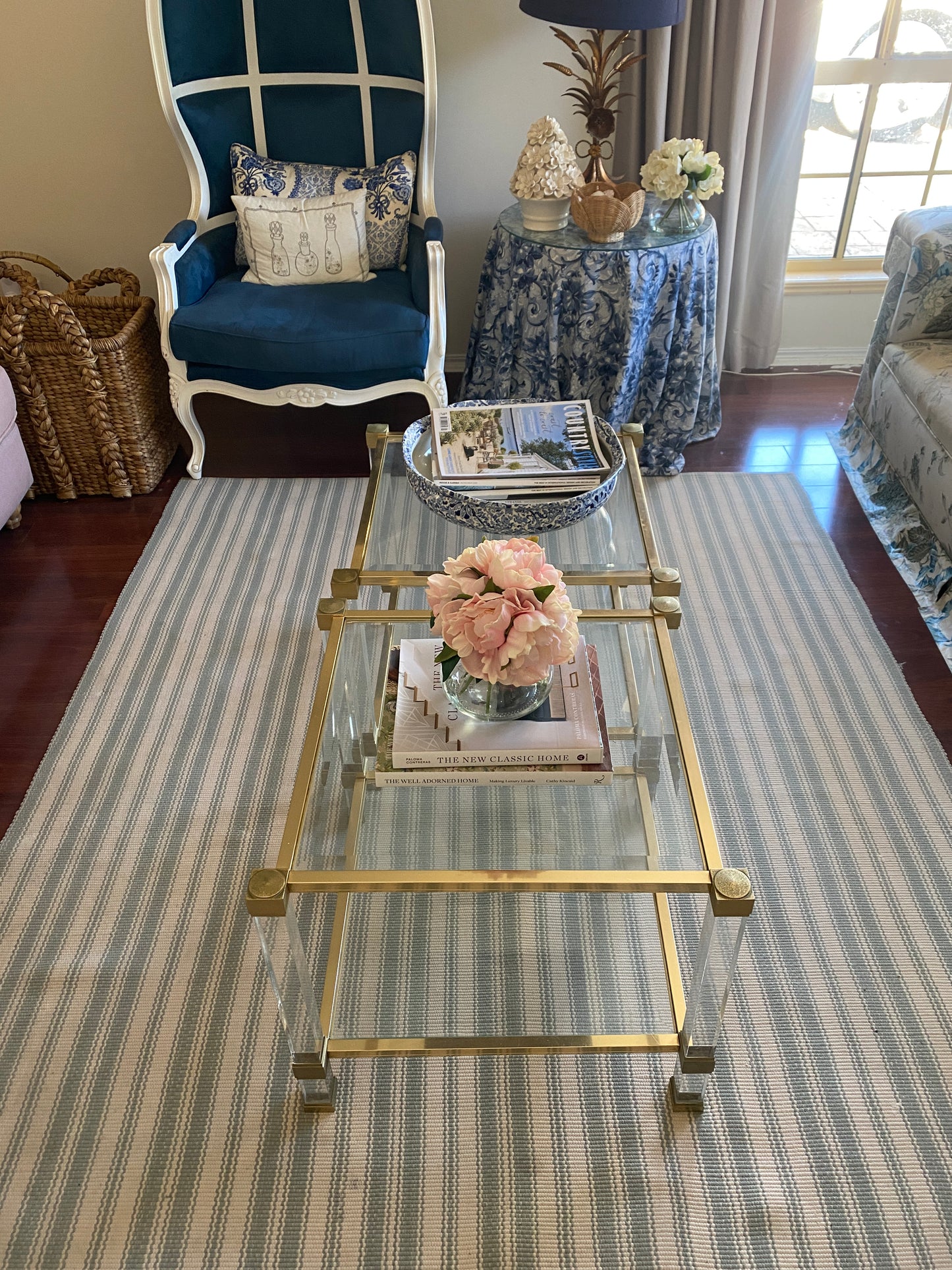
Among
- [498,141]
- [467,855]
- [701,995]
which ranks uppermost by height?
[498,141]

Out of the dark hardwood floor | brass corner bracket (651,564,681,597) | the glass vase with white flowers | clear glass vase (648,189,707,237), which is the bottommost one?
the dark hardwood floor

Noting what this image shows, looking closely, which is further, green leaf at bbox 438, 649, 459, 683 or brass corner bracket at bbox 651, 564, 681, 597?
brass corner bracket at bbox 651, 564, 681, 597

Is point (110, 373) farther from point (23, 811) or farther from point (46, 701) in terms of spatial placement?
point (23, 811)

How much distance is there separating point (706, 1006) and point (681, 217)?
6.60 feet

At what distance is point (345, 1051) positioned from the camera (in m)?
1.33

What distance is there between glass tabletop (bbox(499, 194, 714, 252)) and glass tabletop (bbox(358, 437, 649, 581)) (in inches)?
33.6

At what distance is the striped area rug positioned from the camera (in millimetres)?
1221

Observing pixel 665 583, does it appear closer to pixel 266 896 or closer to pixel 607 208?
pixel 266 896

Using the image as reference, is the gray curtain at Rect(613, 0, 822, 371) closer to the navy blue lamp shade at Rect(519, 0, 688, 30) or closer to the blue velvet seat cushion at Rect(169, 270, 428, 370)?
the navy blue lamp shade at Rect(519, 0, 688, 30)

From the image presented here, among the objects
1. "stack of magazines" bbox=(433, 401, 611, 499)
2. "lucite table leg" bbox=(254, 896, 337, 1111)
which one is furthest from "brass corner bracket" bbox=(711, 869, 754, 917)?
"stack of magazines" bbox=(433, 401, 611, 499)

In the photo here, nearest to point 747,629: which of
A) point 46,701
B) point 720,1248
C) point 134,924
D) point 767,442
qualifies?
point 767,442

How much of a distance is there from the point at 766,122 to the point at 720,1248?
9.29 feet

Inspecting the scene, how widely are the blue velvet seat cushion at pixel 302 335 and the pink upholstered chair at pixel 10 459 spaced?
1.39 ft

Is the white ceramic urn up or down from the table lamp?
down
